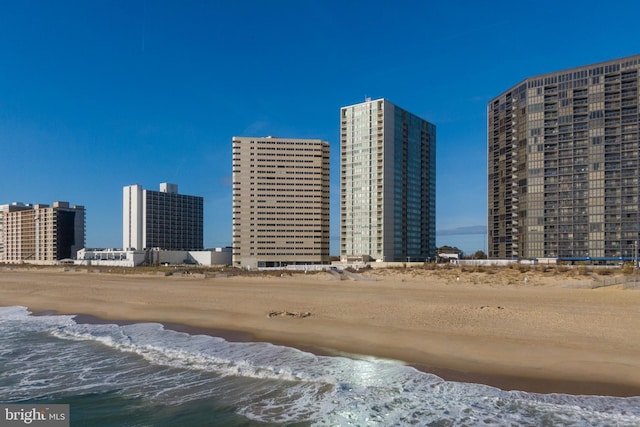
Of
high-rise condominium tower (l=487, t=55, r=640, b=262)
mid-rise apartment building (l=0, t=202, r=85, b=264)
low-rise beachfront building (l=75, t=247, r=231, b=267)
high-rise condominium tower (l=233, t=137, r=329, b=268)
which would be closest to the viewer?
high-rise condominium tower (l=487, t=55, r=640, b=262)

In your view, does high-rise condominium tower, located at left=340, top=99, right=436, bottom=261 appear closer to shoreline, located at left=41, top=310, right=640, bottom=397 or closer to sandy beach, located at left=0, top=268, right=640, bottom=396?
sandy beach, located at left=0, top=268, right=640, bottom=396

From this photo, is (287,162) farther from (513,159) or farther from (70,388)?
(70,388)

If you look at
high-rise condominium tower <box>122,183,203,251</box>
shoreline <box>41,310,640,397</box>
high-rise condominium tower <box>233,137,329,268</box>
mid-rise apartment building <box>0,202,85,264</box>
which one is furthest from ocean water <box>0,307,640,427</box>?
mid-rise apartment building <box>0,202,85,264</box>

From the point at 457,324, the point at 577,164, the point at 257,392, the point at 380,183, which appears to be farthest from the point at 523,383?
the point at 380,183

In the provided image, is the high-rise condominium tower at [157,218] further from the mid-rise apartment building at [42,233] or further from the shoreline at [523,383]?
the shoreline at [523,383]

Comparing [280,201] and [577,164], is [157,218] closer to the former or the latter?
[280,201]

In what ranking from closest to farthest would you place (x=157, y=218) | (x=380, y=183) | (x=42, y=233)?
(x=380, y=183) < (x=42, y=233) < (x=157, y=218)

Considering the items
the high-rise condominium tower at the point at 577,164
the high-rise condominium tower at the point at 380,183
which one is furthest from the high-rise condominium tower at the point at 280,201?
the high-rise condominium tower at the point at 577,164
